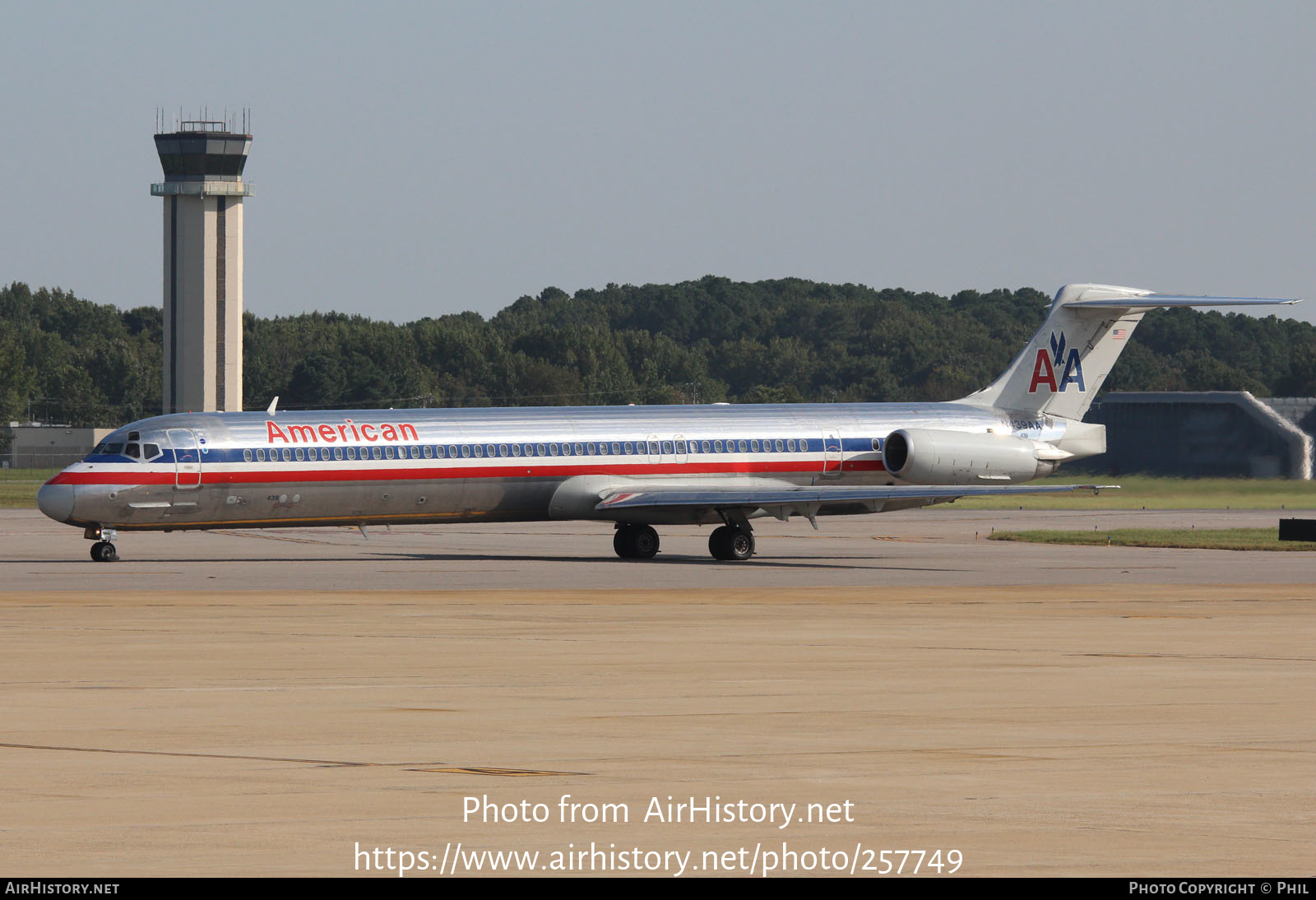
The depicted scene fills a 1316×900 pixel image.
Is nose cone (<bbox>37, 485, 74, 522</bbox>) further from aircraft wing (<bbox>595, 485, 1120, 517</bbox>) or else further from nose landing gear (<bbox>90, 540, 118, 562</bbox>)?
aircraft wing (<bbox>595, 485, 1120, 517</bbox>)

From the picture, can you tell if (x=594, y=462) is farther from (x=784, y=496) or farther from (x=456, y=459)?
(x=784, y=496)

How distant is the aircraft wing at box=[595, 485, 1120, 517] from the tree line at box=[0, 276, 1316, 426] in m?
107

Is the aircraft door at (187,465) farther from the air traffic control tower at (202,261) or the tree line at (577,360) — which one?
the tree line at (577,360)

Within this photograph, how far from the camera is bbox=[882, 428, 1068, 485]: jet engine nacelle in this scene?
4403 cm

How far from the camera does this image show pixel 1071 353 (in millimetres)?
48688

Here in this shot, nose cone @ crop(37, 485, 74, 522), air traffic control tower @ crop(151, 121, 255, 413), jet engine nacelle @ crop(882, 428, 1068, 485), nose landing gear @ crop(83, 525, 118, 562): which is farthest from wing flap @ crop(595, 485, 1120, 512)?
air traffic control tower @ crop(151, 121, 255, 413)

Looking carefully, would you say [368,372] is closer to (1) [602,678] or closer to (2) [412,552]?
(2) [412,552]

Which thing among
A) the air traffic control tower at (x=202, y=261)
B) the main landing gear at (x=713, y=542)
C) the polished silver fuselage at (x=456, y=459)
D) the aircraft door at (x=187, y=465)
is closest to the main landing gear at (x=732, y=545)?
the main landing gear at (x=713, y=542)

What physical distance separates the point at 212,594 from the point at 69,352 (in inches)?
5673

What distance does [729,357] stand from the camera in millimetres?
194000

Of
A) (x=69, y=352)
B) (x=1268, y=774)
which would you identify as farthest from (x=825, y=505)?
(x=69, y=352)

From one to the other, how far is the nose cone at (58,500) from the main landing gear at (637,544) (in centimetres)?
1189

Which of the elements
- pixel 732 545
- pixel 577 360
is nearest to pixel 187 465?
pixel 732 545

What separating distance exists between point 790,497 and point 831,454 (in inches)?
134
